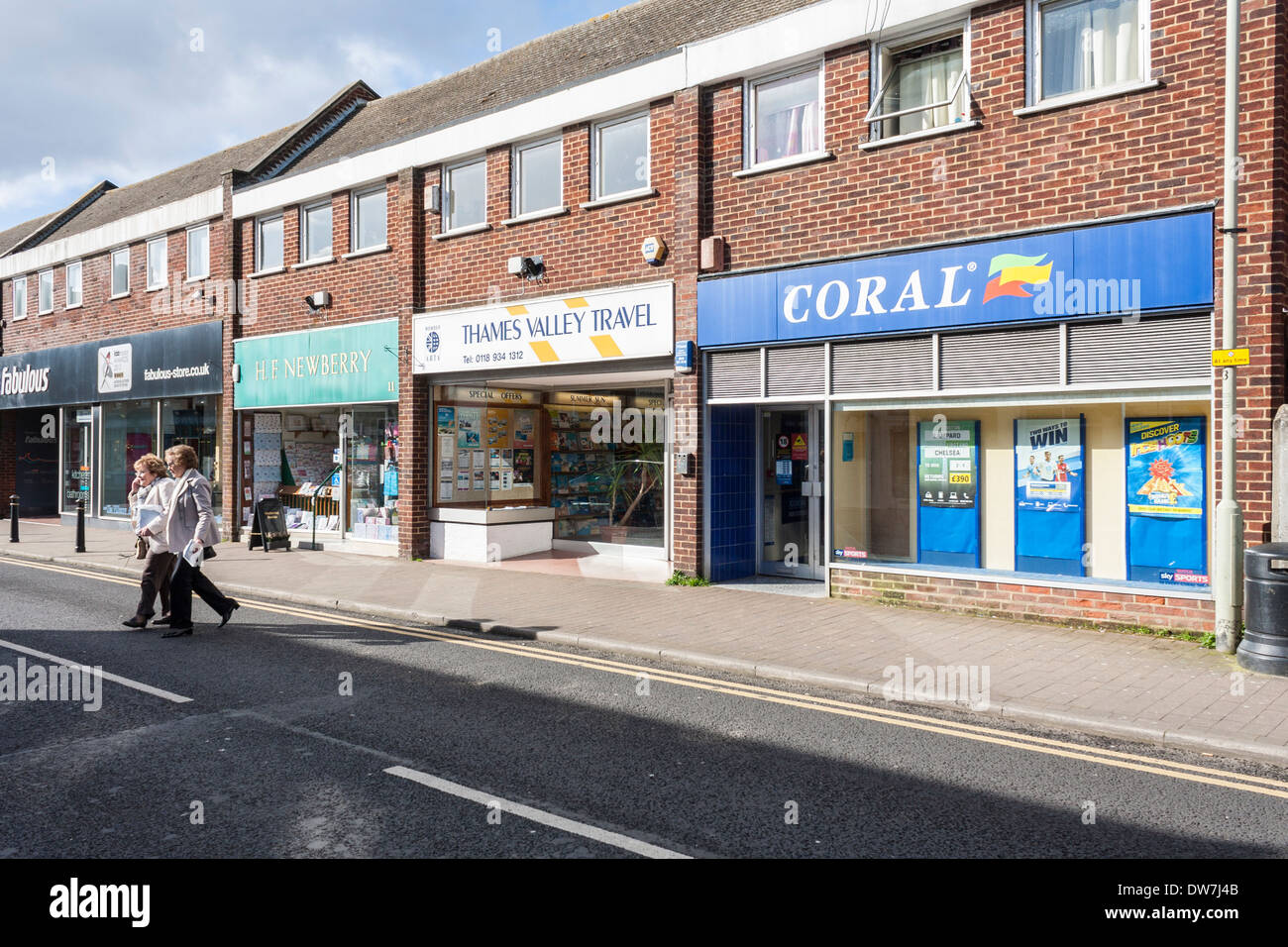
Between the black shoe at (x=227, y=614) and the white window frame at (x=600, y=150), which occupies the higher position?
the white window frame at (x=600, y=150)

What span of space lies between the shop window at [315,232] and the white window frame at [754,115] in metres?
8.87

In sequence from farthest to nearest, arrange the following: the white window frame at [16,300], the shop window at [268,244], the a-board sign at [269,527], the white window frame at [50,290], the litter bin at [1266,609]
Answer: the white window frame at [16,300] < the white window frame at [50,290] < the shop window at [268,244] < the a-board sign at [269,527] < the litter bin at [1266,609]

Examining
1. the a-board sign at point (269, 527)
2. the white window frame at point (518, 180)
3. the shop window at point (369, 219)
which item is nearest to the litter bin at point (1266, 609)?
the white window frame at point (518, 180)

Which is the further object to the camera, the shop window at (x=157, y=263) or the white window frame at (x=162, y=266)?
the shop window at (x=157, y=263)

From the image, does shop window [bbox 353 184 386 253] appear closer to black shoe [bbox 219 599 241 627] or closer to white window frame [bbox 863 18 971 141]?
black shoe [bbox 219 599 241 627]

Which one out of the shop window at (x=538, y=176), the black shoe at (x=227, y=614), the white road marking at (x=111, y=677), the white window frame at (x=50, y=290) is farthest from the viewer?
the white window frame at (x=50, y=290)

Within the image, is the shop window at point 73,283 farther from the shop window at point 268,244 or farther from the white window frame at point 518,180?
the white window frame at point 518,180

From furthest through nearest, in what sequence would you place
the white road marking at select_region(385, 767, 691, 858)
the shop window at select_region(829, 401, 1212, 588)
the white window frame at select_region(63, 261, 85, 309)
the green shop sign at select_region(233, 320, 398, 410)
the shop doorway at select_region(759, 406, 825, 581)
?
the white window frame at select_region(63, 261, 85, 309), the green shop sign at select_region(233, 320, 398, 410), the shop doorway at select_region(759, 406, 825, 581), the shop window at select_region(829, 401, 1212, 588), the white road marking at select_region(385, 767, 691, 858)

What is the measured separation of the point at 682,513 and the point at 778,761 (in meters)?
6.97

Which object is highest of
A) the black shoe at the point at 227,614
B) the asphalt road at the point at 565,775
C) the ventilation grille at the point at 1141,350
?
the ventilation grille at the point at 1141,350

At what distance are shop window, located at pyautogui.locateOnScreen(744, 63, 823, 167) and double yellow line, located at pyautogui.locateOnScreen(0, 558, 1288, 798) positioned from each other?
266 inches

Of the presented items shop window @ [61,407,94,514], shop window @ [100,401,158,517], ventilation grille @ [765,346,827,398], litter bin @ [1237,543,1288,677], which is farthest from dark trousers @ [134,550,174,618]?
shop window @ [61,407,94,514]

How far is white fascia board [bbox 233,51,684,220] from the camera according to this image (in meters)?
12.7

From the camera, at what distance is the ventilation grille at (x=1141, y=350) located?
869 centimetres
